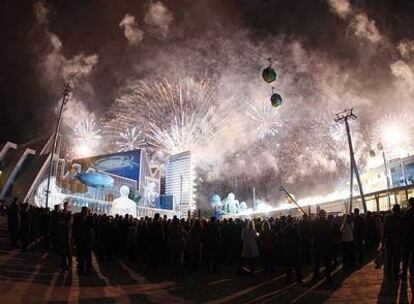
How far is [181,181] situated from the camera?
7644 centimetres

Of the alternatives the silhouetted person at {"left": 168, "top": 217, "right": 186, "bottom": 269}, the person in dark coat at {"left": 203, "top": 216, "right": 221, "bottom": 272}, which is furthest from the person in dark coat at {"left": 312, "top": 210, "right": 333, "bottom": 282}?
the silhouetted person at {"left": 168, "top": 217, "right": 186, "bottom": 269}

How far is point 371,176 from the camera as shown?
64.5m

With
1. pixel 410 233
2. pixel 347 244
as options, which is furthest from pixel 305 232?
pixel 410 233

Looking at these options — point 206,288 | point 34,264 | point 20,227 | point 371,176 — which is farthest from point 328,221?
point 371,176

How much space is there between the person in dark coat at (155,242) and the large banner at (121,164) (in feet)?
216

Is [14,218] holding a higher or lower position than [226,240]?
higher

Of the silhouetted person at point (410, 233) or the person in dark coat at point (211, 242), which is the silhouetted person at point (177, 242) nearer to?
the person in dark coat at point (211, 242)

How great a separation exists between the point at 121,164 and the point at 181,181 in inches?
542

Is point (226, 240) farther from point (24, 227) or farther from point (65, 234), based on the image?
point (24, 227)

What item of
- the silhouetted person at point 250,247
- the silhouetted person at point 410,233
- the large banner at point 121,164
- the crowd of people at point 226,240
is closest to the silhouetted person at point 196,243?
the crowd of people at point 226,240

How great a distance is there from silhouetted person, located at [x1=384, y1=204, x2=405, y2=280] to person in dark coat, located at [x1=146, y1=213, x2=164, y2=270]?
772 centimetres

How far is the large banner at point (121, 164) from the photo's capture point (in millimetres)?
79875

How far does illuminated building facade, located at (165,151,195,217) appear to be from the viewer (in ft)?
245

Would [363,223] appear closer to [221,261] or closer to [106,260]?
[221,261]
